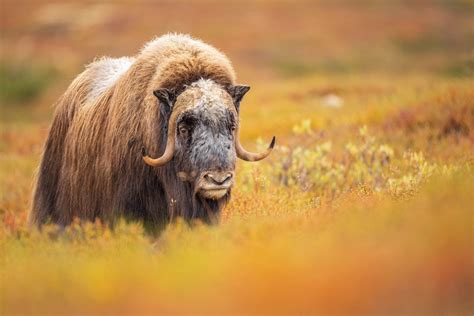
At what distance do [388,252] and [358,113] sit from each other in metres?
8.19

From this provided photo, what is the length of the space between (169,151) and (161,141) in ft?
0.91

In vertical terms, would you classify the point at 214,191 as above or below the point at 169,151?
below

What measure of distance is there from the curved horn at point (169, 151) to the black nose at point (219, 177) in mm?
381

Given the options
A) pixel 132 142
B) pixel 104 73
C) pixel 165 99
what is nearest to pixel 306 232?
pixel 165 99

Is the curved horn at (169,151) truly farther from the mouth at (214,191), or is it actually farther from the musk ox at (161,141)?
the mouth at (214,191)

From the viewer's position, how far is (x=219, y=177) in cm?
435

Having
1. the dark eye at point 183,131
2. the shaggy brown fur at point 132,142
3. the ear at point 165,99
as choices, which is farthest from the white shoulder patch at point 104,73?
the dark eye at point 183,131

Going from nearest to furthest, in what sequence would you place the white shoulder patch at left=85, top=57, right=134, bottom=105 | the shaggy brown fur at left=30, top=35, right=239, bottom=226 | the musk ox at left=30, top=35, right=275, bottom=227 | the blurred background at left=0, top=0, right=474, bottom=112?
1. the musk ox at left=30, top=35, right=275, bottom=227
2. the shaggy brown fur at left=30, top=35, right=239, bottom=226
3. the white shoulder patch at left=85, top=57, right=134, bottom=105
4. the blurred background at left=0, top=0, right=474, bottom=112

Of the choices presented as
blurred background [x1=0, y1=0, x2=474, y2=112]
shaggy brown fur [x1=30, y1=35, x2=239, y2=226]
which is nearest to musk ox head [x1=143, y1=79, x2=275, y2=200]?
shaggy brown fur [x1=30, y1=35, x2=239, y2=226]

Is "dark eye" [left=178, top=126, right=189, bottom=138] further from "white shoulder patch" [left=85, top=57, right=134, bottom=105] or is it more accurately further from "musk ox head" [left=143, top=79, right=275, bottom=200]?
"white shoulder patch" [left=85, top=57, right=134, bottom=105]

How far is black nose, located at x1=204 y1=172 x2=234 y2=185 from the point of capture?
171 inches

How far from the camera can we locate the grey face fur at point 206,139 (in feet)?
14.4

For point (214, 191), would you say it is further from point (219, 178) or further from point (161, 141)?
point (161, 141)

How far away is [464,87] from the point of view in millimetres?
8852
